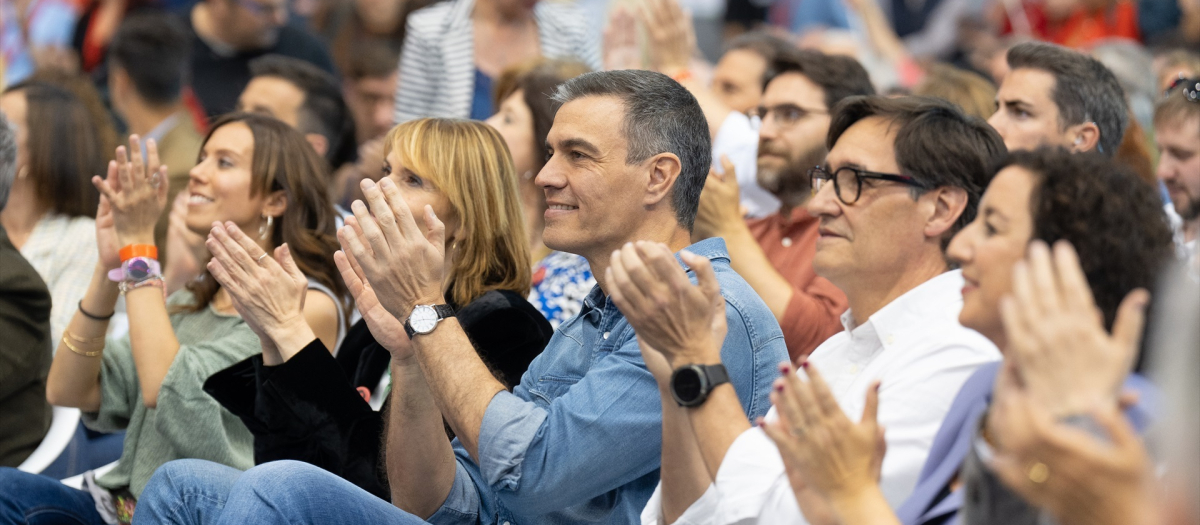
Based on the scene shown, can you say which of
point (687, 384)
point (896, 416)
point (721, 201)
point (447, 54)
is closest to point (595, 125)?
point (687, 384)

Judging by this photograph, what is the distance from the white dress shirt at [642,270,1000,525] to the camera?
1.96 meters

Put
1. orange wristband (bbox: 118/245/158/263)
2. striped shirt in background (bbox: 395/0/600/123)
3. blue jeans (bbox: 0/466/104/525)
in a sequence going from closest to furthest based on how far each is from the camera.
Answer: blue jeans (bbox: 0/466/104/525) < orange wristband (bbox: 118/245/158/263) < striped shirt in background (bbox: 395/0/600/123)

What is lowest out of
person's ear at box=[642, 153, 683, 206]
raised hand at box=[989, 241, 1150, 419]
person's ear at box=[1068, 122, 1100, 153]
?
person's ear at box=[1068, 122, 1100, 153]

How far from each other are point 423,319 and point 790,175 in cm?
215

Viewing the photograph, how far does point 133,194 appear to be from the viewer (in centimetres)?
334

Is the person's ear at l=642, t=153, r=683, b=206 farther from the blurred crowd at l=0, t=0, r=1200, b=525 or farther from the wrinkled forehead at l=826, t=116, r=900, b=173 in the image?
the wrinkled forehead at l=826, t=116, r=900, b=173

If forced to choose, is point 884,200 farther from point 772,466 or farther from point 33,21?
point 33,21

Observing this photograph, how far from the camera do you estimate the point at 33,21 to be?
774 cm

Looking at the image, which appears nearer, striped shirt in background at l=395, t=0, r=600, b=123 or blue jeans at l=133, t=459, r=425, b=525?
blue jeans at l=133, t=459, r=425, b=525

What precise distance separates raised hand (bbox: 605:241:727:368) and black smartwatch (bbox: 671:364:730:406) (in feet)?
0.06

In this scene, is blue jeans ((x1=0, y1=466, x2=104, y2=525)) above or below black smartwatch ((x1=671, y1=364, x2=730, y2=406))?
below

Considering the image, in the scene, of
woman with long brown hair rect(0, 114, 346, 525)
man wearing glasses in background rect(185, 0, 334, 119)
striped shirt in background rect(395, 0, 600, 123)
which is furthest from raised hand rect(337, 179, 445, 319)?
man wearing glasses in background rect(185, 0, 334, 119)

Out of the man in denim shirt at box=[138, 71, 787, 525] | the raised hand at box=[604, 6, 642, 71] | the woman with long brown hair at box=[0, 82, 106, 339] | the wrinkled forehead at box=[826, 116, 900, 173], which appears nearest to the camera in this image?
the man in denim shirt at box=[138, 71, 787, 525]

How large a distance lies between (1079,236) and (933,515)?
1.53 feet
